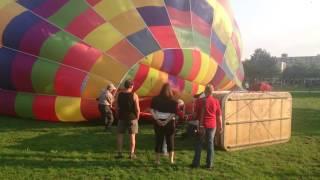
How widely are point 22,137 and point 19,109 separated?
4.88ft

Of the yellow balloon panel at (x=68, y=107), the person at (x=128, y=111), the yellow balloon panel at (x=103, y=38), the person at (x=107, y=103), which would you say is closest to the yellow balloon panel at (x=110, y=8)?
the yellow balloon panel at (x=103, y=38)

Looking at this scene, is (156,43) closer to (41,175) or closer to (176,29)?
(176,29)

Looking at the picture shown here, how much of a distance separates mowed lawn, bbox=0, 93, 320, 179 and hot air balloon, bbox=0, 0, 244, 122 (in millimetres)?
677

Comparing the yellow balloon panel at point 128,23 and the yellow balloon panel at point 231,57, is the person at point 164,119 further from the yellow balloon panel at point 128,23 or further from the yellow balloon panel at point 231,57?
the yellow balloon panel at point 231,57

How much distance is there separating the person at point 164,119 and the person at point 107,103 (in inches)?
88.6

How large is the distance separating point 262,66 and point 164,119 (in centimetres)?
6910

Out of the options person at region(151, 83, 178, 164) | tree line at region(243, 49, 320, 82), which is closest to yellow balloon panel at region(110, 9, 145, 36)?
person at region(151, 83, 178, 164)

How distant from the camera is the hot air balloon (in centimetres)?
879

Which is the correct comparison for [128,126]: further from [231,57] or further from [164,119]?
[231,57]

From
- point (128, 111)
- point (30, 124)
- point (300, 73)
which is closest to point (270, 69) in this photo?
point (300, 73)

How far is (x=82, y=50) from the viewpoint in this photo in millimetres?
8766

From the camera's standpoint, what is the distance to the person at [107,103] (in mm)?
8477

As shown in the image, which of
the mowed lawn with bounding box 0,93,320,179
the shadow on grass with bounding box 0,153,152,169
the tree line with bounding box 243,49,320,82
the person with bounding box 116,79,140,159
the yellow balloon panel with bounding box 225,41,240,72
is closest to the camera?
the mowed lawn with bounding box 0,93,320,179

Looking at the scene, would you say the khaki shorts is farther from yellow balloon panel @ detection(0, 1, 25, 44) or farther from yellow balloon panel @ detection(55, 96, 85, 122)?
yellow balloon panel @ detection(0, 1, 25, 44)
